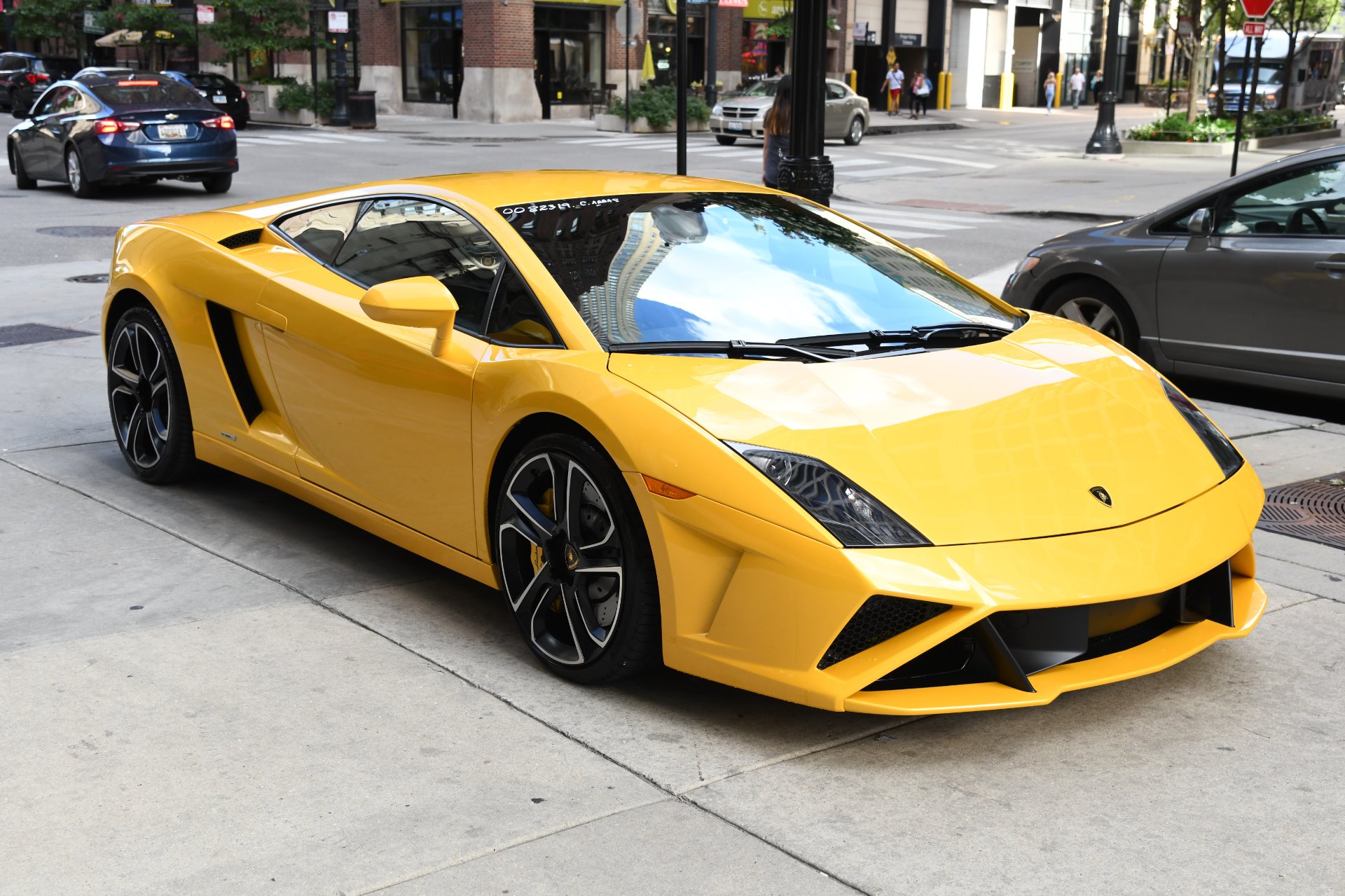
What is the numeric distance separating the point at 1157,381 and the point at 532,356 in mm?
1920

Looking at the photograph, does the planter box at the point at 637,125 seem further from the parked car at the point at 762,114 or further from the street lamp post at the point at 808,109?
the street lamp post at the point at 808,109

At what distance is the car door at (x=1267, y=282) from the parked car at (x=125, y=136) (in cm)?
1439

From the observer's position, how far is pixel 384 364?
15.1 ft

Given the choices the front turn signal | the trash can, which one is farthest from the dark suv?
the front turn signal

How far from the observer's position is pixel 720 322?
167 inches

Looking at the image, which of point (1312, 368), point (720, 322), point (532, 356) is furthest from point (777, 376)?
point (1312, 368)

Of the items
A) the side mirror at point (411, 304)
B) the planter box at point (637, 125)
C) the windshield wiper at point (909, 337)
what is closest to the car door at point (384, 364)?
the side mirror at point (411, 304)

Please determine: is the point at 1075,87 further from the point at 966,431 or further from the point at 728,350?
the point at 966,431

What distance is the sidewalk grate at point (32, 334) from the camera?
30.4ft

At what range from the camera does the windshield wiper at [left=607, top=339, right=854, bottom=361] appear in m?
4.07

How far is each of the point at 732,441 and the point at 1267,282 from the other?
4804 mm

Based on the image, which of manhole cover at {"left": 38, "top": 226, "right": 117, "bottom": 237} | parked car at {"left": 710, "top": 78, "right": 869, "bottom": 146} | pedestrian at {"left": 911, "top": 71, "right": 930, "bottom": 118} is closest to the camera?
manhole cover at {"left": 38, "top": 226, "right": 117, "bottom": 237}

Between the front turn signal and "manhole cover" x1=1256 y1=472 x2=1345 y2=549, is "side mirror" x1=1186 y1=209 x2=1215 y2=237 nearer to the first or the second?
"manhole cover" x1=1256 y1=472 x2=1345 y2=549

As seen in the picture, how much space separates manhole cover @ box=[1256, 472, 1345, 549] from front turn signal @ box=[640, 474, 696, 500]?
9.23 ft
